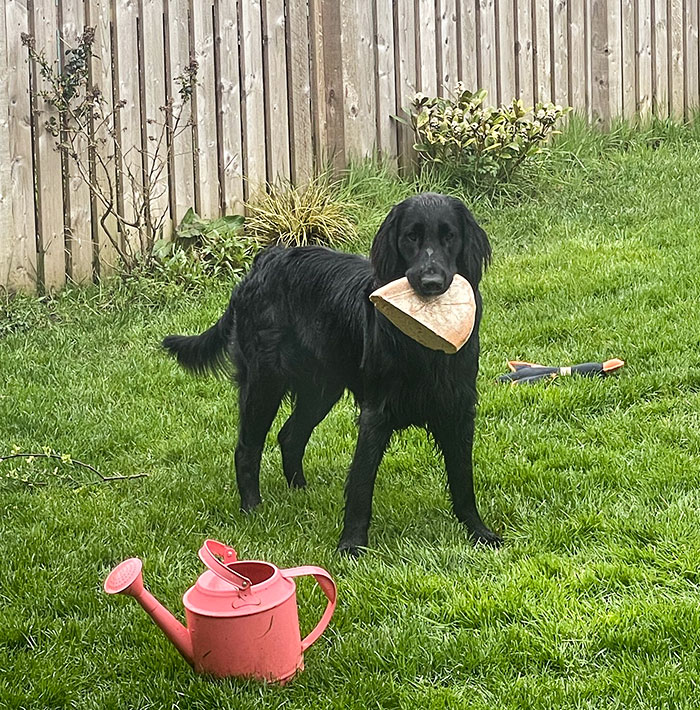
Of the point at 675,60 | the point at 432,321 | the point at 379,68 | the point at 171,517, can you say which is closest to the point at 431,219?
the point at 432,321

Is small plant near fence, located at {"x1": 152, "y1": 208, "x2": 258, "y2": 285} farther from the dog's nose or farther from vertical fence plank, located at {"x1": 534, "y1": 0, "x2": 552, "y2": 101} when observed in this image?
the dog's nose

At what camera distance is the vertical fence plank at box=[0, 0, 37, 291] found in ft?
21.2

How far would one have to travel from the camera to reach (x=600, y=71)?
32.1ft

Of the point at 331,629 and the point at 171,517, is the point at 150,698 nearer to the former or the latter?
the point at 331,629

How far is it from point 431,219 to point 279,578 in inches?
53.3

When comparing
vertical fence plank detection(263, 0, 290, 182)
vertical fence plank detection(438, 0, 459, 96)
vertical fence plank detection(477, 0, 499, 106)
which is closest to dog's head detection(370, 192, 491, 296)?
vertical fence plank detection(263, 0, 290, 182)

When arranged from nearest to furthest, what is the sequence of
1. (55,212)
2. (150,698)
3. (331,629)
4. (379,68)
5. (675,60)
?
(150,698), (331,629), (55,212), (379,68), (675,60)

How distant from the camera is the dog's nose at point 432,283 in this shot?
133 inches

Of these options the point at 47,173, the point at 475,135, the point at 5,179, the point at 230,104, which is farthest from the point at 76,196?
the point at 475,135

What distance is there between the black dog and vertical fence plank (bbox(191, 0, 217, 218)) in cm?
296

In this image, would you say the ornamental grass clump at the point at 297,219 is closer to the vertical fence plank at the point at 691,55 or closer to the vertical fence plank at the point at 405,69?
the vertical fence plank at the point at 405,69

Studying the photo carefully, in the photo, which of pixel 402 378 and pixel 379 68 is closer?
pixel 402 378

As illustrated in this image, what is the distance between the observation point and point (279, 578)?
9.34 feet

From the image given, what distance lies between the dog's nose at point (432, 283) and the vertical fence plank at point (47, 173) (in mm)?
3970
